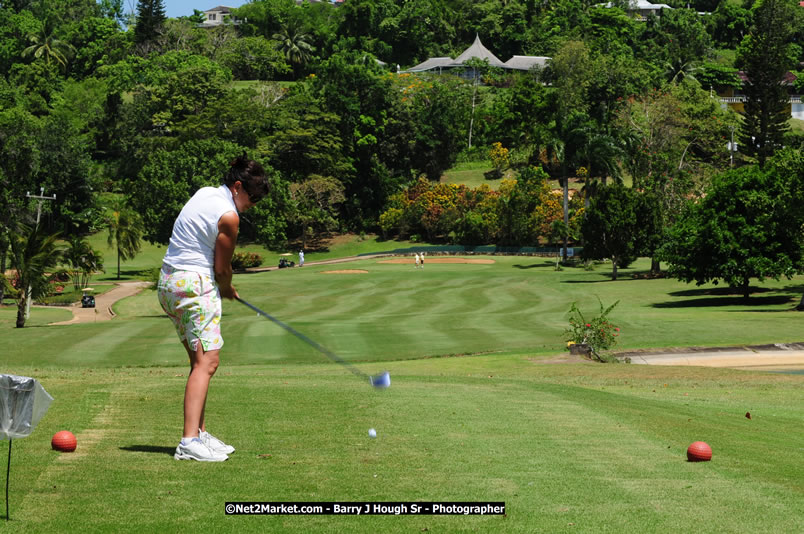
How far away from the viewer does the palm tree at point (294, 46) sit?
17938cm

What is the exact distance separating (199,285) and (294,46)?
578ft

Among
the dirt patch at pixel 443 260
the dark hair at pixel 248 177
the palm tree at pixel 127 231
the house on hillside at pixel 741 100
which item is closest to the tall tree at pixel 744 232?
the dirt patch at pixel 443 260

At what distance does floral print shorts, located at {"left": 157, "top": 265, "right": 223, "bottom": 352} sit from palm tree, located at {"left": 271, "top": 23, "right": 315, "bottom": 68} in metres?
175

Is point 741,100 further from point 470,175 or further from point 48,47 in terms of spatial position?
point 48,47

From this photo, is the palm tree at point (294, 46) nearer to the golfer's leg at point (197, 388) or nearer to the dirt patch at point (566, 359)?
the dirt patch at point (566, 359)

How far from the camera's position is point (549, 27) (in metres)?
188

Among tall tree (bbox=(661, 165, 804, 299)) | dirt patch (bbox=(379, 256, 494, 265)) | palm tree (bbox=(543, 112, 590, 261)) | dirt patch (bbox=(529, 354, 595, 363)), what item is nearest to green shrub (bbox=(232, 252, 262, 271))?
dirt patch (bbox=(379, 256, 494, 265))

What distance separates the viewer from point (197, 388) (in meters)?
8.93

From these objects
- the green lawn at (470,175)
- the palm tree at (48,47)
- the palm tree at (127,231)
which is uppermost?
the palm tree at (48,47)

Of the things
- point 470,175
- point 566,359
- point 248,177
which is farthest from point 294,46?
point 248,177

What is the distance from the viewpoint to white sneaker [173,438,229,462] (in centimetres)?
873

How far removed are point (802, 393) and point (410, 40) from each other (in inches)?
6885

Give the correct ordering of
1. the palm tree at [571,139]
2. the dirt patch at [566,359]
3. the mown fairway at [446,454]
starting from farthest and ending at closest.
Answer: the palm tree at [571,139], the dirt patch at [566,359], the mown fairway at [446,454]

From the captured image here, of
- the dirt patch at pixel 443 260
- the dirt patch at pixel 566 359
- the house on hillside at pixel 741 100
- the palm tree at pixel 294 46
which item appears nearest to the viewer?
the dirt patch at pixel 566 359
